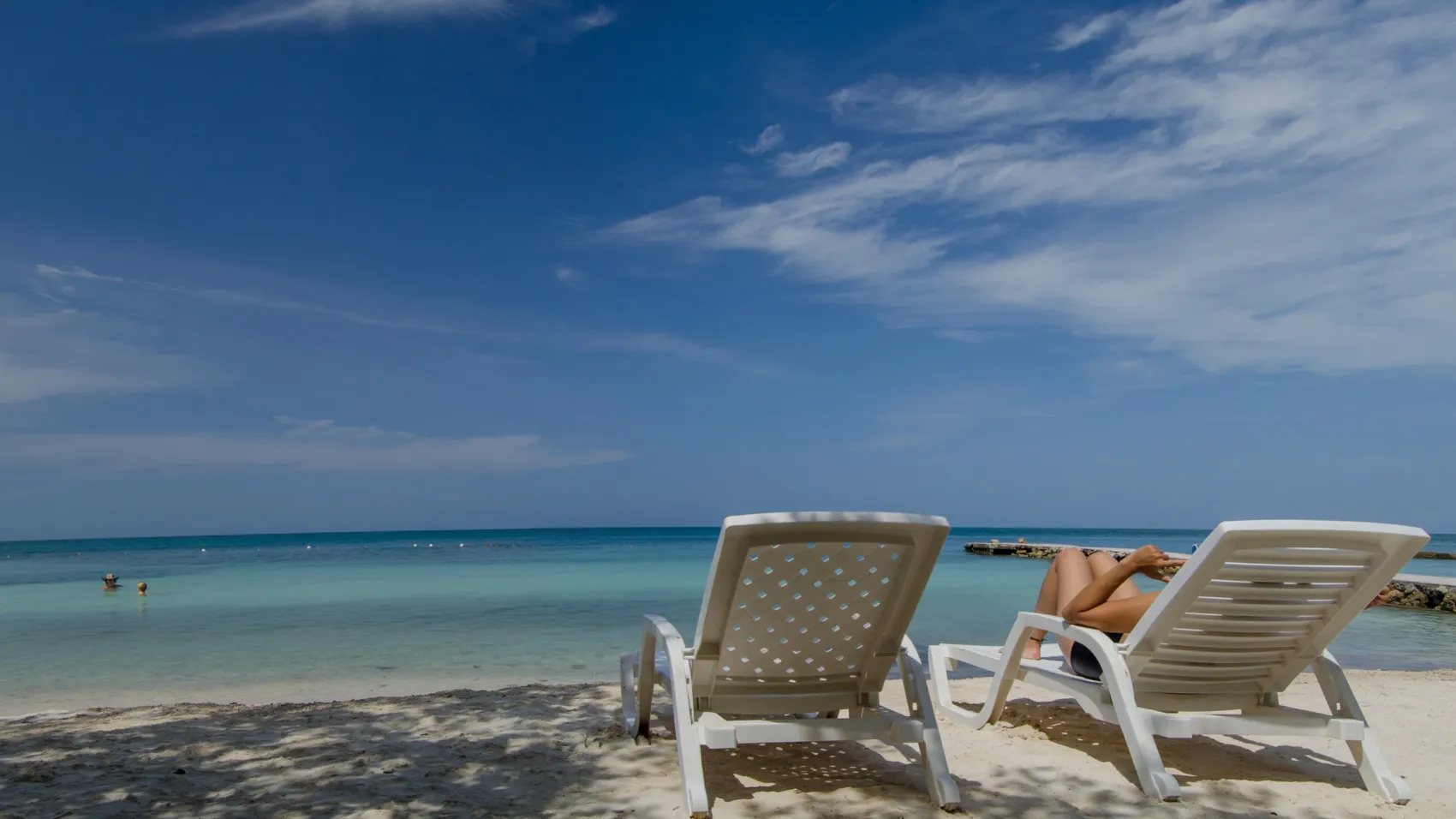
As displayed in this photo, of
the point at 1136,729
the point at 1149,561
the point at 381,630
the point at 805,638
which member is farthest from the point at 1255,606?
the point at 381,630

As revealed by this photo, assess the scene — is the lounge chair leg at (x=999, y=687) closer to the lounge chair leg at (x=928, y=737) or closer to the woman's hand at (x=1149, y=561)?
the woman's hand at (x=1149, y=561)

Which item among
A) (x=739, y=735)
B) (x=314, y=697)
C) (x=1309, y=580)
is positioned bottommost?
(x=314, y=697)

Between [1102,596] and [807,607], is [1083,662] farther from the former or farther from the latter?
[807,607]

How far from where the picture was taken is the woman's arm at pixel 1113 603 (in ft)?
13.3

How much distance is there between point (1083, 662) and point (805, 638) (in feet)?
5.19

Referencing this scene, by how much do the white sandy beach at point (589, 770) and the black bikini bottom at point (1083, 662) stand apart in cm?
37

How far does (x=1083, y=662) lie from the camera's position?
13.9ft

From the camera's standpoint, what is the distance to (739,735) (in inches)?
127

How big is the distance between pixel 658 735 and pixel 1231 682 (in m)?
2.60

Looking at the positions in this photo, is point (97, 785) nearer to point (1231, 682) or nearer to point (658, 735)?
point (658, 735)

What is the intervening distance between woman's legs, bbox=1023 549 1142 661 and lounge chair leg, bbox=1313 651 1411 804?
2.93 feet

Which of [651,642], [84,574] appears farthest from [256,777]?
[84,574]

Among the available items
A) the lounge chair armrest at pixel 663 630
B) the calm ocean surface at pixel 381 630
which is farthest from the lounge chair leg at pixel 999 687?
the calm ocean surface at pixel 381 630

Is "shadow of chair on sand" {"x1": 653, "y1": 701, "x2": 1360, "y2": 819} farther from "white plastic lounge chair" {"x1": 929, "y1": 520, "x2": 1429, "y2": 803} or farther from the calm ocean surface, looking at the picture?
the calm ocean surface
